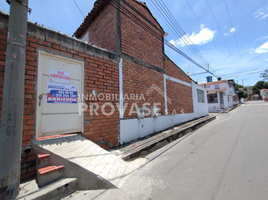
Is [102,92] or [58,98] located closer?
[58,98]

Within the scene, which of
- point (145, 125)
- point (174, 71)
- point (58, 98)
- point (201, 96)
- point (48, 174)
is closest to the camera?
point (48, 174)

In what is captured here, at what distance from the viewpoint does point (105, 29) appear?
514cm

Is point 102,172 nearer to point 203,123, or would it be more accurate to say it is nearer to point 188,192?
point 188,192

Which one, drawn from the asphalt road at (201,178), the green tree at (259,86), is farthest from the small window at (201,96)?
the green tree at (259,86)

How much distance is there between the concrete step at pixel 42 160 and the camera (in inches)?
85.7

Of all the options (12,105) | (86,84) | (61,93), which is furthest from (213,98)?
(12,105)

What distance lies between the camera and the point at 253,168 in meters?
2.75

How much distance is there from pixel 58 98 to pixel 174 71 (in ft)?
22.1

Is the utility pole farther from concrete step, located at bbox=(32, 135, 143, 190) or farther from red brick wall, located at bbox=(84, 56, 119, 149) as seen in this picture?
red brick wall, located at bbox=(84, 56, 119, 149)

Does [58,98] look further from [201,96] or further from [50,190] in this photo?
[201,96]

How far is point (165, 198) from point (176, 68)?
7409 mm

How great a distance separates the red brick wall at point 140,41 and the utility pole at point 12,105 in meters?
3.18

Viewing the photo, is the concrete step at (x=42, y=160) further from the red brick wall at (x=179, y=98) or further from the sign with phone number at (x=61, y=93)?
the red brick wall at (x=179, y=98)

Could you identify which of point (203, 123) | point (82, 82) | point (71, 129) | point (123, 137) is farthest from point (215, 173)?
point (203, 123)
